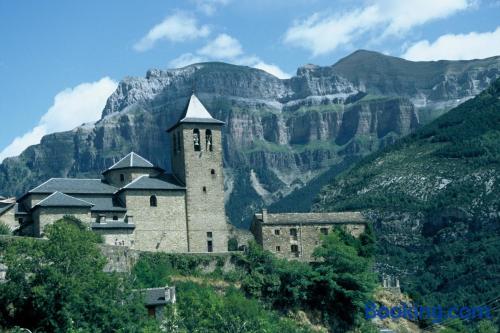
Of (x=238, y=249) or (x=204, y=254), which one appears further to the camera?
(x=238, y=249)

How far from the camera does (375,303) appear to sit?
73.9 m

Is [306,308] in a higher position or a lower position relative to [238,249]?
lower

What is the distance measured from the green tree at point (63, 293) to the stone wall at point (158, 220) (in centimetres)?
1780

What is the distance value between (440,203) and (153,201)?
7952cm

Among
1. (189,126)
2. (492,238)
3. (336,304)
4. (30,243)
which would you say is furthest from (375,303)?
(492,238)

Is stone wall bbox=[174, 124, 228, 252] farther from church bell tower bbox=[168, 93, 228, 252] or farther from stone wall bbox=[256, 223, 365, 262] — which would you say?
stone wall bbox=[256, 223, 365, 262]

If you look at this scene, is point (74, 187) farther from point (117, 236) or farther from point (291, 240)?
point (291, 240)

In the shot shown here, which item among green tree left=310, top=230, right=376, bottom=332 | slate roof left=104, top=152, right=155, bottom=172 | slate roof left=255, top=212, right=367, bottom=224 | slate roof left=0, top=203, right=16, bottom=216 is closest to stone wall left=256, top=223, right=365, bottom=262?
slate roof left=255, top=212, right=367, bottom=224

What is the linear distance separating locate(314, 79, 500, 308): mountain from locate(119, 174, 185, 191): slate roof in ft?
143

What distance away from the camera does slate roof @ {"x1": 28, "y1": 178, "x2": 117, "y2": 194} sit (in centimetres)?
7112

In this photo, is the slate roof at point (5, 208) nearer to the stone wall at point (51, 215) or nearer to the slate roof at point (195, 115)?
the stone wall at point (51, 215)

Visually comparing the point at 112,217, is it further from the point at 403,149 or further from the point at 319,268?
the point at 403,149

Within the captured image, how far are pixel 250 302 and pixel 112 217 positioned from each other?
1456 cm

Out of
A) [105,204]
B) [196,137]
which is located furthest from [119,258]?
[196,137]
